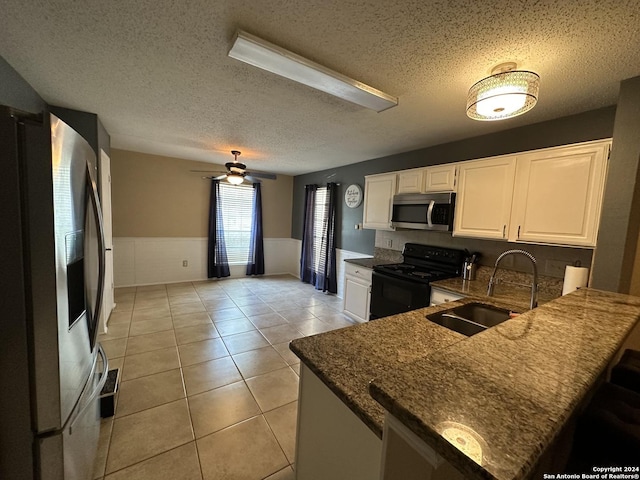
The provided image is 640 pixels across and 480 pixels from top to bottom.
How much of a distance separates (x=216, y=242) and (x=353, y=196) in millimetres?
2955

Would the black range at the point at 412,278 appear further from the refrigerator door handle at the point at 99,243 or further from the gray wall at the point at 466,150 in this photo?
the refrigerator door handle at the point at 99,243

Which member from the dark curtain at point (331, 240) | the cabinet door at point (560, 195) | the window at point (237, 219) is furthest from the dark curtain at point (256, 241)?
the cabinet door at point (560, 195)

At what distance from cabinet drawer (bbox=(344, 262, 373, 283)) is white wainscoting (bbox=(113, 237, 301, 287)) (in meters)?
3.02

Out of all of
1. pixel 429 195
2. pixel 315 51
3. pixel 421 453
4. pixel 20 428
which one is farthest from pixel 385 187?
pixel 20 428

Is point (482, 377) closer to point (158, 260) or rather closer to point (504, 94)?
point (504, 94)

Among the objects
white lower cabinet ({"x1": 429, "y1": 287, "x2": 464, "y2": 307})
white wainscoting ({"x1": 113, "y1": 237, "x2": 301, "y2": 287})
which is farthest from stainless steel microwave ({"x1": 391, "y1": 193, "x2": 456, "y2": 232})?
white wainscoting ({"x1": 113, "y1": 237, "x2": 301, "y2": 287})

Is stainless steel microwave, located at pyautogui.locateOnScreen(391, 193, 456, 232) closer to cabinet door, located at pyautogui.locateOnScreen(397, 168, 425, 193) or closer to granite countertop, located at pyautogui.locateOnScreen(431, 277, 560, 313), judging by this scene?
cabinet door, located at pyautogui.locateOnScreen(397, 168, 425, 193)

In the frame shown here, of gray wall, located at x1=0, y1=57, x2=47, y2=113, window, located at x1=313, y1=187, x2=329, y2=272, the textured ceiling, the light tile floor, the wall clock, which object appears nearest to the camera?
the textured ceiling

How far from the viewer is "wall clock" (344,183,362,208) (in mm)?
4375

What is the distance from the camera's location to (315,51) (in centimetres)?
151

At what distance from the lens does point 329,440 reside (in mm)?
979

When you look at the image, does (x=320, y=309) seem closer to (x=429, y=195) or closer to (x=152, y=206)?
(x=429, y=195)

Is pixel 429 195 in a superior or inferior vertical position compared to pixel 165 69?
inferior

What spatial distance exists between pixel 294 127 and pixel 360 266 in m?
1.88
